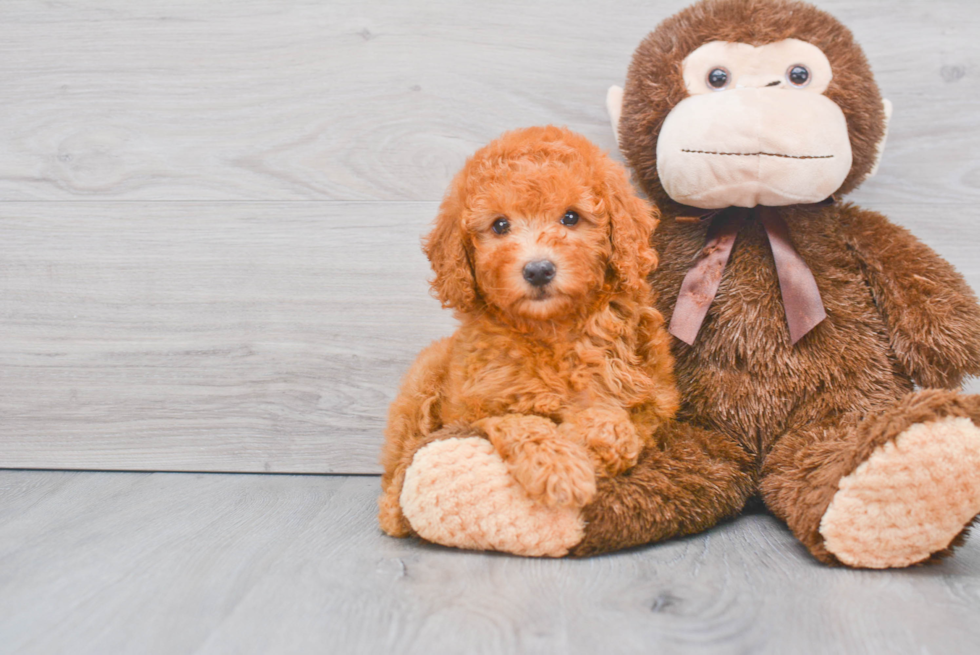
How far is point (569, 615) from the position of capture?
76cm

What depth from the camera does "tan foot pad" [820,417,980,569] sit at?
2.64ft

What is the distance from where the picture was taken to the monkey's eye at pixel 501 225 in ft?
3.12

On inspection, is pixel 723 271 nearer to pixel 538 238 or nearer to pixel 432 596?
pixel 538 238

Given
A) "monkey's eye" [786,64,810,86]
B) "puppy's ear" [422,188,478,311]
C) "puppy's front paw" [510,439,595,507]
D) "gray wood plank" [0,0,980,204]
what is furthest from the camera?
"gray wood plank" [0,0,980,204]

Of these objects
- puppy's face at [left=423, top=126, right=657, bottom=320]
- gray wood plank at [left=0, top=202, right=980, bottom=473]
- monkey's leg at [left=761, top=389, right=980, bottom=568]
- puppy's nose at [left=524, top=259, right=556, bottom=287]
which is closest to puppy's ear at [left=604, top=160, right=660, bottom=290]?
puppy's face at [left=423, top=126, right=657, bottom=320]

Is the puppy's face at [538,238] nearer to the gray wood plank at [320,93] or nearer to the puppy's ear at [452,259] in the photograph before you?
the puppy's ear at [452,259]

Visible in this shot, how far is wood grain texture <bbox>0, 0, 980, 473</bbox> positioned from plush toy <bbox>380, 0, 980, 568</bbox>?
303 millimetres

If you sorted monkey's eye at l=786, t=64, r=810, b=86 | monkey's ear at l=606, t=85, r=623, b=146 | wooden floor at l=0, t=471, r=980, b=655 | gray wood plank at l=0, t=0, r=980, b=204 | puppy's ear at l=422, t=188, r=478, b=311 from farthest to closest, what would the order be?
gray wood plank at l=0, t=0, r=980, b=204 < monkey's ear at l=606, t=85, r=623, b=146 < monkey's eye at l=786, t=64, r=810, b=86 < puppy's ear at l=422, t=188, r=478, b=311 < wooden floor at l=0, t=471, r=980, b=655

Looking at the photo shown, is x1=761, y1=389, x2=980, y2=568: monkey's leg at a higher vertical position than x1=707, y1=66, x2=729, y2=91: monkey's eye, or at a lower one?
lower

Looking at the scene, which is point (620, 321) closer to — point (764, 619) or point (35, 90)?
point (764, 619)

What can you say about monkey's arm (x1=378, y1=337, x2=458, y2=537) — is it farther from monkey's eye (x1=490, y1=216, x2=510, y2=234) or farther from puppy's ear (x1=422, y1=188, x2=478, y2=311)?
monkey's eye (x1=490, y1=216, x2=510, y2=234)

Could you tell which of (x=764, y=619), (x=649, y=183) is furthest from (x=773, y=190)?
(x=764, y=619)

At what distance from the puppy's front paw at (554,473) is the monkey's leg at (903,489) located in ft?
0.95

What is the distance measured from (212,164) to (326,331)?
40 cm
